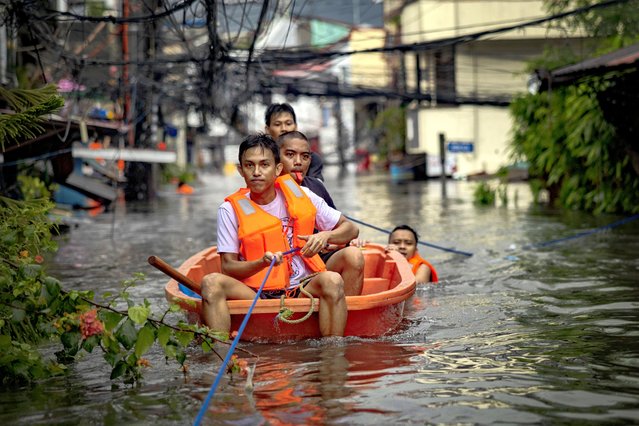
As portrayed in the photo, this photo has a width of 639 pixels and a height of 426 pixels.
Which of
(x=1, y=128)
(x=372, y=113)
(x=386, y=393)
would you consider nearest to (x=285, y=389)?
(x=386, y=393)

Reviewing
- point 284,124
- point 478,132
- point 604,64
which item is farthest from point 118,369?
point 478,132

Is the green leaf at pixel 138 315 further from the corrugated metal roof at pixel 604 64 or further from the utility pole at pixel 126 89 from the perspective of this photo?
the utility pole at pixel 126 89

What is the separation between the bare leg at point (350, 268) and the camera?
7.63 meters

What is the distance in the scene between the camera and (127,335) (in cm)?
576

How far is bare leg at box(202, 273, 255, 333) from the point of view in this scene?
6.79 m

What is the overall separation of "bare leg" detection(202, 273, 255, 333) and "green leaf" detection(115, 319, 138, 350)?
1.02 metres

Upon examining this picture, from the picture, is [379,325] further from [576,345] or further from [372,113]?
[372,113]

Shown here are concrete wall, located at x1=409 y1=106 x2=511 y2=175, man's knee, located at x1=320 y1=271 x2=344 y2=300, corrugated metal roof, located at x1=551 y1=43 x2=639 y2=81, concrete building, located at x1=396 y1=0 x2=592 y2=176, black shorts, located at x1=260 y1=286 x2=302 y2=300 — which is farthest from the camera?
concrete wall, located at x1=409 y1=106 x2=511 y2=175

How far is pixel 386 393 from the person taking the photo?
5629 millimetres

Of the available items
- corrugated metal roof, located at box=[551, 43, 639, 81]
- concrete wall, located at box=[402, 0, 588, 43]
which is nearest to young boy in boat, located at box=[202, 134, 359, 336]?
corrugated metal roof, located at box=[551, 43, 639, 81]

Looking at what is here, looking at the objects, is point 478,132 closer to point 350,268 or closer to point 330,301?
point 350,268

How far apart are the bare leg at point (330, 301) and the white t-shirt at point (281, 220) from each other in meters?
0.39

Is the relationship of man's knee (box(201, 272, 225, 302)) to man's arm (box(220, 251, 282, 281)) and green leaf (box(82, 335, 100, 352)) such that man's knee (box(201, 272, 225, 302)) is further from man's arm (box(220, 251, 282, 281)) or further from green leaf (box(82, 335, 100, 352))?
green leaf (box(82, 335, 100, 352))

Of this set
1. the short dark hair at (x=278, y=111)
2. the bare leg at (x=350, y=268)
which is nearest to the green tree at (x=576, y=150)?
the short dark hair at (x=278, y=111)
